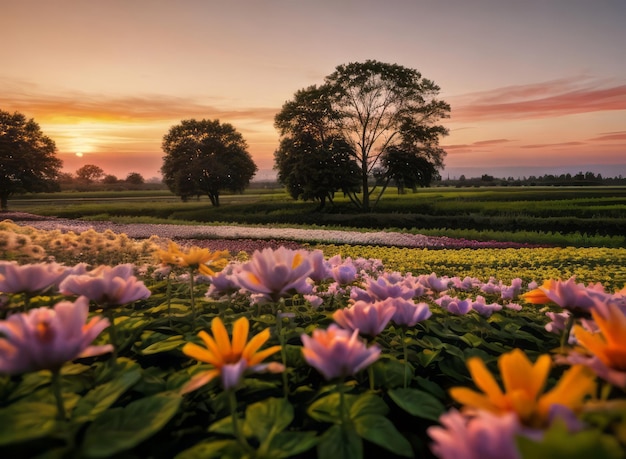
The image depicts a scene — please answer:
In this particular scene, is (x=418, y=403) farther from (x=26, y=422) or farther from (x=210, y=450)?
(x=26, y=422)

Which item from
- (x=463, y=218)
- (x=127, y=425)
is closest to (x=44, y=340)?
(x=127, y=425)

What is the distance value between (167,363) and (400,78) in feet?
110

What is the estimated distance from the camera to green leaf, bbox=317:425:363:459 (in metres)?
0.93

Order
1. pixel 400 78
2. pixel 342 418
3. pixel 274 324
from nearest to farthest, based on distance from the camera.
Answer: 1. pixel 342 418
2. pixel 274 324
3. pixel 400 78

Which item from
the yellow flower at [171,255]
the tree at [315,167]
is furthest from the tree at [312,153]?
the yellow flower at [171,255]

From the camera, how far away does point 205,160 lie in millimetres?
41406

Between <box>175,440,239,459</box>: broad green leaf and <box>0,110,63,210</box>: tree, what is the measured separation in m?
44.7

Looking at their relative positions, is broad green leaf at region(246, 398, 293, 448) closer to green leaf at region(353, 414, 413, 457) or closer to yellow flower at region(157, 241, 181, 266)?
green leaf at region(353, 414, 413, 457)

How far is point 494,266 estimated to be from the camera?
1044 centimetres

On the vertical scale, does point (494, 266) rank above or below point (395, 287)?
below

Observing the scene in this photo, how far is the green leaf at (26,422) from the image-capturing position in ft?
2.78

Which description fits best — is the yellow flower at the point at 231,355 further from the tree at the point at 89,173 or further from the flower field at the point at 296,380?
the tree at the point at 89,173

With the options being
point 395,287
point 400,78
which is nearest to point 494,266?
point 395,287

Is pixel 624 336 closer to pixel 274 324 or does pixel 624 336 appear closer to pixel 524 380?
pixel 524 380
